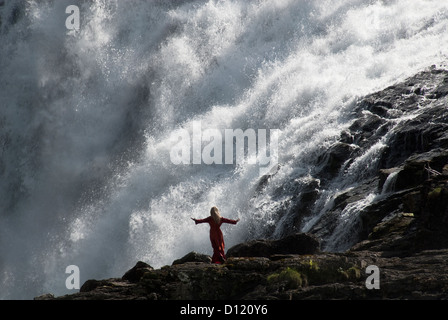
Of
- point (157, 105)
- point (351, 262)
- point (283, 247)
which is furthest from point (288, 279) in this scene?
point (157, 105)

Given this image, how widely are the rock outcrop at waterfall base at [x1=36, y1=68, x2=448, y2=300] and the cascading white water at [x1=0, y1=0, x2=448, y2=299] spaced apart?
592 centimetres

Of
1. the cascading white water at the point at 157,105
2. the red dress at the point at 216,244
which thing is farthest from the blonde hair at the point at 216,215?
the cascading white water at the point at 157,105

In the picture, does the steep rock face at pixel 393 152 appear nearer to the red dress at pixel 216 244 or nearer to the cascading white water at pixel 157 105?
the cascading white water at pixel 157 105

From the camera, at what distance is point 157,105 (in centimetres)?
3625

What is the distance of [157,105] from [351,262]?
1070 inches

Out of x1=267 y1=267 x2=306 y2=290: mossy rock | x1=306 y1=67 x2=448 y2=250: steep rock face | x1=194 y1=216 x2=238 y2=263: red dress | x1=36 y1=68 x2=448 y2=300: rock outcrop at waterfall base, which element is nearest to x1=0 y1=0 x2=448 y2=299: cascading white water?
x1=306 y1=67 x2=448 y2=250: steep rock face

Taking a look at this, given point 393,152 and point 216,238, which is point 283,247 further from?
point 393,152

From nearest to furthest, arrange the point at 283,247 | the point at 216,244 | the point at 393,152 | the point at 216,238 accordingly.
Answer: the point at 216,244, the point at 216,238, the point at 283,247, the point at 393,152

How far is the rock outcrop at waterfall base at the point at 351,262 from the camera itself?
31.3ft

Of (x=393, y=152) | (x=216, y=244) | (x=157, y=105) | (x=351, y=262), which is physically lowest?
(x=351, y=262)

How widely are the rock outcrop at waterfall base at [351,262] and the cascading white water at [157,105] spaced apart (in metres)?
5.92

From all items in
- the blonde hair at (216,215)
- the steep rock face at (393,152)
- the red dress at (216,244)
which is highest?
the steep rock face at (393,152)

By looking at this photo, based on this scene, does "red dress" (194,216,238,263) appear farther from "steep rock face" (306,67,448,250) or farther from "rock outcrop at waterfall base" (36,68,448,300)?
"steep rock face" (306,67,448,250)
